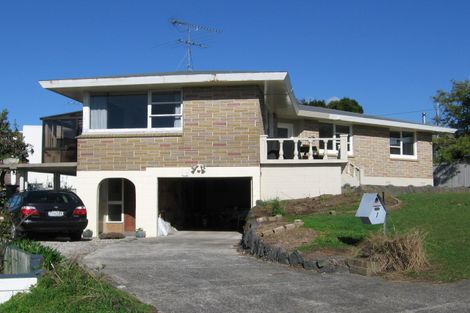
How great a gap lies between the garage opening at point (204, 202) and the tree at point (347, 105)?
27.8 meters

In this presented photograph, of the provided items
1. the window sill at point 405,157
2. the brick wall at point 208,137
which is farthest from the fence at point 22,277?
the window sill at point 405,157

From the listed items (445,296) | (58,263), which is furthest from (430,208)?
(58,263)

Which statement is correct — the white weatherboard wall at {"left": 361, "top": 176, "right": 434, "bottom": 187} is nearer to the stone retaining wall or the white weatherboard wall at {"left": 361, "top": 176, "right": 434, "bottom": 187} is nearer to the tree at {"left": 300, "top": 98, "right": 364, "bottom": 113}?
the stone retaining wall

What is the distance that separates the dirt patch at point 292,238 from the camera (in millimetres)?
11523

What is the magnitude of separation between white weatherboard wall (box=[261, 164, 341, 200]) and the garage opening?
9.95ft

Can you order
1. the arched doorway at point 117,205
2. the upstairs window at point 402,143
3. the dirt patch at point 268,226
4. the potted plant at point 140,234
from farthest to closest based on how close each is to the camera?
the upstairs window at point 402,143 < the arched doorway at point 117,205 < the potted plant at point 140,234 < the dirt patch at point 268,226

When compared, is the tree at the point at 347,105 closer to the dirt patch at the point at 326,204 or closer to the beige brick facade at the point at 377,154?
the beige brick facade at the point at 377,154

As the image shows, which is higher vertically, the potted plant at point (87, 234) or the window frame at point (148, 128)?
the window frame at point (148, 128)

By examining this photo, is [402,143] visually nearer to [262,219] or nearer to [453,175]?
[453,175]

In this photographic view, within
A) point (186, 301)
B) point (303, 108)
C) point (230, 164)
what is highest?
point (303, 108)

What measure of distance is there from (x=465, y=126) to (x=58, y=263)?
3424 cm

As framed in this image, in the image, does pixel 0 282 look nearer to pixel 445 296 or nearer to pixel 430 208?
pixel 445 296

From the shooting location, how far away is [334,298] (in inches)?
305

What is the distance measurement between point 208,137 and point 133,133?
8.27 feet
